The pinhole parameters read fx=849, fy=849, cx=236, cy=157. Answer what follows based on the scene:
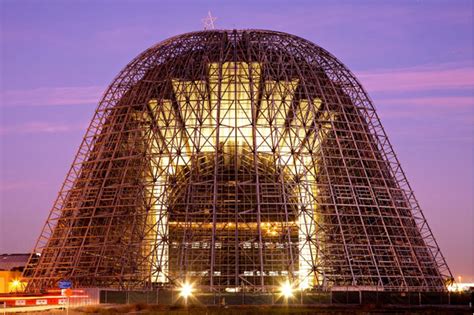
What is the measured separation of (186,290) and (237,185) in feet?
34.5

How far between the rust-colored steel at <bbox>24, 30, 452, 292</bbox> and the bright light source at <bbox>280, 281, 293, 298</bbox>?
1.09 metres

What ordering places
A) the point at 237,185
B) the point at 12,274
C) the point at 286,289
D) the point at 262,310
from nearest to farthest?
the point at 262,310
the point at 286,289
the point at 237,185
the point at 12,274

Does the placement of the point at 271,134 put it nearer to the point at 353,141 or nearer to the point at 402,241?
the point at 353,141

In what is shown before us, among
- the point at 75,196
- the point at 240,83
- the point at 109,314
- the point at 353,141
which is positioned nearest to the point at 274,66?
the point at 240,83

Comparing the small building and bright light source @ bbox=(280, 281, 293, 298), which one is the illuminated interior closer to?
bright light source @ bbox=(280, 281, 293, 298)

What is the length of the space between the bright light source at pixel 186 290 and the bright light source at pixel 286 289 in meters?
6.87

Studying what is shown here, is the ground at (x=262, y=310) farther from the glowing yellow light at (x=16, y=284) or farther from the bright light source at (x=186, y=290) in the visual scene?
the glowing yellow light at (x=16, y=284)

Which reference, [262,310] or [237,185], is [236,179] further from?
[262,310]

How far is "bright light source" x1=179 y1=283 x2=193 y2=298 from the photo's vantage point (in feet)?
199

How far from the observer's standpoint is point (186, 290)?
63344mm

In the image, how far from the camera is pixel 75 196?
258 ft

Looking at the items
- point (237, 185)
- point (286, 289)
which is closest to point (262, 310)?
point (286, 289)

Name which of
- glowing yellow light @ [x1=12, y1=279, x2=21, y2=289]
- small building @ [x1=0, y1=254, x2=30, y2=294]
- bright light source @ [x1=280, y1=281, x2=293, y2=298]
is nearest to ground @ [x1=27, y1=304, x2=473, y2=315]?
bright light source @ [x1=280, y1=281, x2=293, y2=298]

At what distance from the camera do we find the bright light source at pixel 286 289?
197ft
